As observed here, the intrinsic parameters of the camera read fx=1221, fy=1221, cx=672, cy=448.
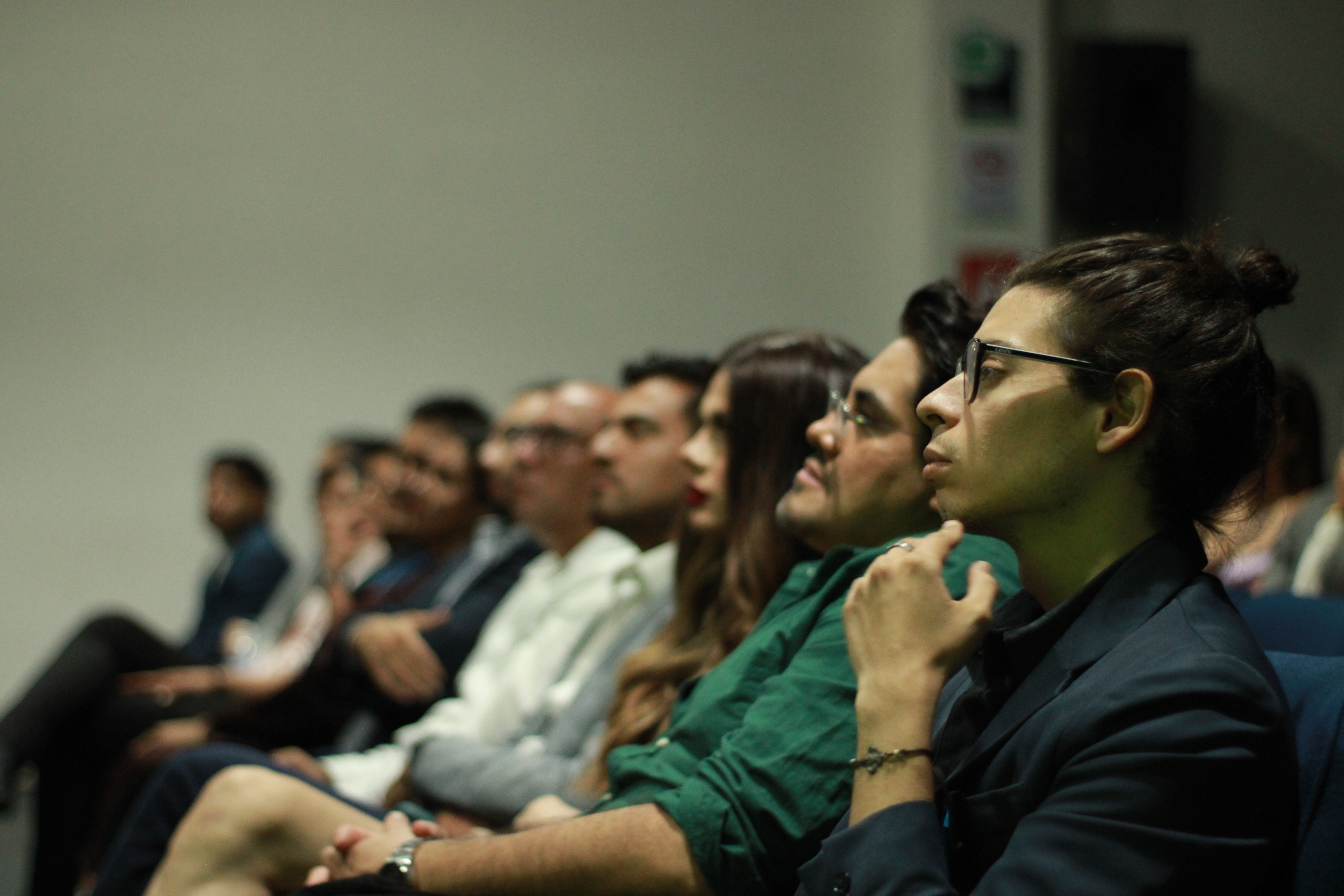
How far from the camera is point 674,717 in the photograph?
1494 millimetres

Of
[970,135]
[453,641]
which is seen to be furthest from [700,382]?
[970,135]

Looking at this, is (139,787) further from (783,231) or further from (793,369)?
(783,231)

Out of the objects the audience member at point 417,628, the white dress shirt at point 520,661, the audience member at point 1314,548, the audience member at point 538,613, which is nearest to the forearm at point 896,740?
the audience member at point 538,613

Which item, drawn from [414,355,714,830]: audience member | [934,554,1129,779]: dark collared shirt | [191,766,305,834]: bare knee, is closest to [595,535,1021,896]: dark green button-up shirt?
[934,554,1129,779]: dark collared shirt

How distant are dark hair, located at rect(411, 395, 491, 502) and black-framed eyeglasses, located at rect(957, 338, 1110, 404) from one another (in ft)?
8.18

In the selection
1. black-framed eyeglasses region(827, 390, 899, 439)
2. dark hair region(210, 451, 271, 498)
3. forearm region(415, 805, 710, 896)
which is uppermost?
black-framed eyeglasses region(827, 390, 899, 439)

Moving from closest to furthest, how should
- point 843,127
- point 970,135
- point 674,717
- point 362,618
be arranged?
point 674,717 → point 362,618 → point 970,135 → point 843,127

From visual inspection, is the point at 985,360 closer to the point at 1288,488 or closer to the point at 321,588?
the point at 1288,488

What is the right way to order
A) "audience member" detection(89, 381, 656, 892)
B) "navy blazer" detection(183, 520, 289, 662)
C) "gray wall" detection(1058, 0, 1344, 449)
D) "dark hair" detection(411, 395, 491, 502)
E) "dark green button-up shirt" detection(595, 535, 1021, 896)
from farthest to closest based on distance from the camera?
"navy blazer" detection(183, 520, 289, 662)
"gray wall" detection(1058, 0, 1344, 449)
"dark hair" detection(411, 395, 491, 502)
"audience member" detection(89, 381, 656, 892)
"dark green button-up shirt" detection(595, 535, 1021, 896)

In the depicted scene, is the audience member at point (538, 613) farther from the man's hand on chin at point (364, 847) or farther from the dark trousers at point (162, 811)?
the man's hand on chin at point (364, 847)

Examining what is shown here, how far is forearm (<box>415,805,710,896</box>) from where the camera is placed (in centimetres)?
121

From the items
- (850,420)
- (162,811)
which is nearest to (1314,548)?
(850,420)

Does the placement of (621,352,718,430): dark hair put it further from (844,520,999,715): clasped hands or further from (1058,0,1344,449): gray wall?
(1058,0,1344,449): gray wall

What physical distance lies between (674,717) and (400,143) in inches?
163
